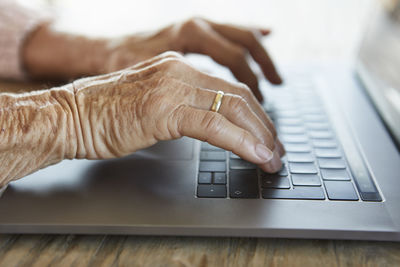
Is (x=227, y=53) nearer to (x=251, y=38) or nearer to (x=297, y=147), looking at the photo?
(x=251, y=38)

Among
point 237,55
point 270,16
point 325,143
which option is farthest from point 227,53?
point 270,16

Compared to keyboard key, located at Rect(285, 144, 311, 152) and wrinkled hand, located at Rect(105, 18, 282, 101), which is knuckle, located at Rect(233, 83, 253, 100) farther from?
wrinkled hand, located at Rect(105, 18, 282, 101)

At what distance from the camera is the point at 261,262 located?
1.29 ft

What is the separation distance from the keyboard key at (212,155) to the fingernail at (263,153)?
0.08 m

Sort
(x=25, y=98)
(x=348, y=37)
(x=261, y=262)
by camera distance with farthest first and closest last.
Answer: (x=348, y=37), (x=25, y=98), (x=261, y=262)

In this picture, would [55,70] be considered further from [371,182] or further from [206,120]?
[371,182]

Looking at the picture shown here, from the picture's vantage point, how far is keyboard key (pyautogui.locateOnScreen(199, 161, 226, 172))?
51cm

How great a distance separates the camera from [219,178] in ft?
1.61

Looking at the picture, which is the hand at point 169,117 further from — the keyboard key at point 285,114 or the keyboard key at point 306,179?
the keyboard key at point 285,114

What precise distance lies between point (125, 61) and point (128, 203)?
415 mm

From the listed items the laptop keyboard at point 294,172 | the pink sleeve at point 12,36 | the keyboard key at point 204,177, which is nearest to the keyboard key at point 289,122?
the laptop keyboard at point 294,172

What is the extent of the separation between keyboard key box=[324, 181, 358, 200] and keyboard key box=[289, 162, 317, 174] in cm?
3

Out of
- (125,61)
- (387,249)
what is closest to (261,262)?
(387,249)

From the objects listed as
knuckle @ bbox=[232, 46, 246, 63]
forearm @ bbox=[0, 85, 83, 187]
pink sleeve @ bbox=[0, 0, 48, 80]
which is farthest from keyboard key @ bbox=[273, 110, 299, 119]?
pink sleeve @ bbox=[0, 0, 48, 80]
